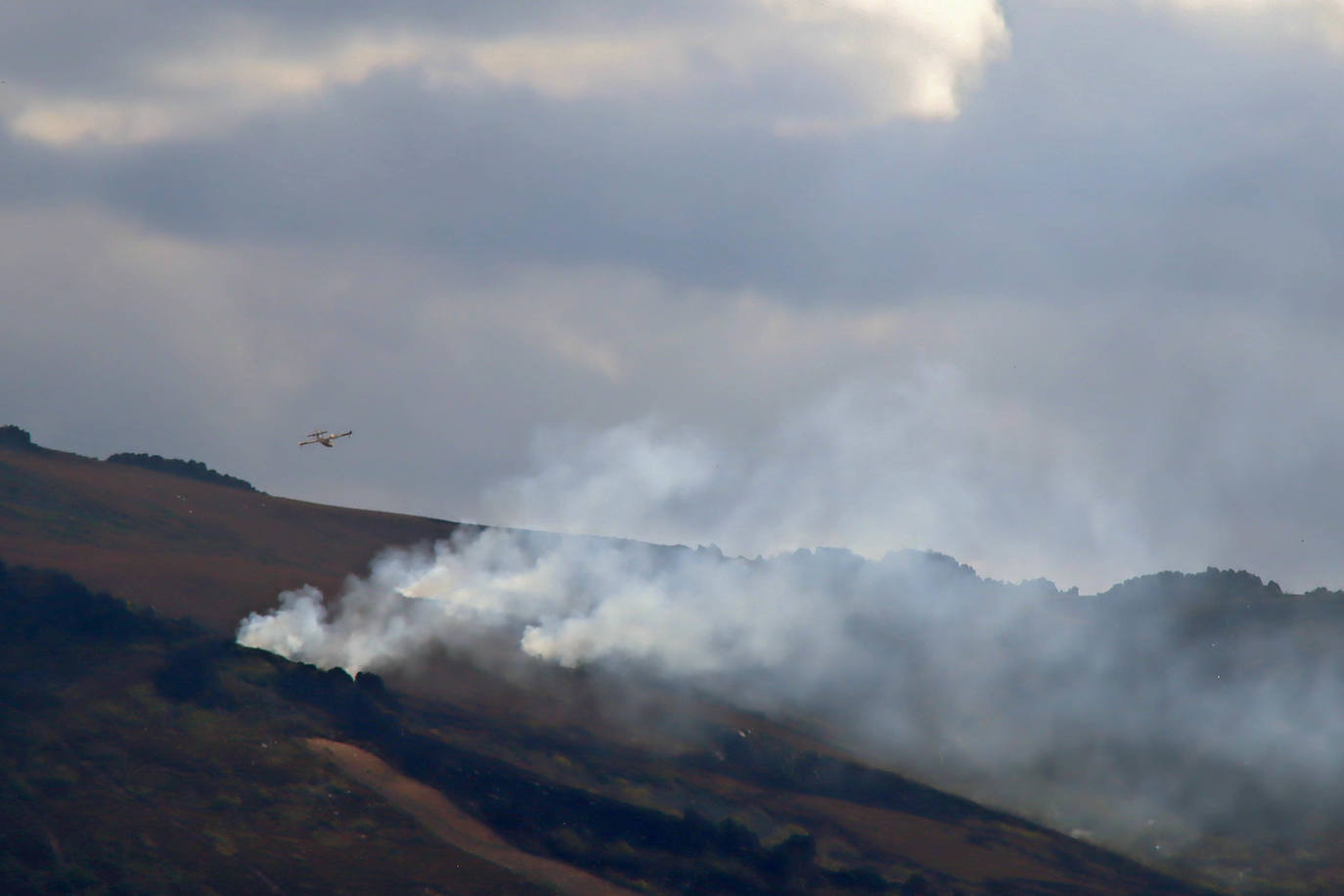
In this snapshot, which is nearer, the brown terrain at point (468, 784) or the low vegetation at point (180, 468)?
the brown terrain at point (468, 784)

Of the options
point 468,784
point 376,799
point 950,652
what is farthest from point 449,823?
point 950,652

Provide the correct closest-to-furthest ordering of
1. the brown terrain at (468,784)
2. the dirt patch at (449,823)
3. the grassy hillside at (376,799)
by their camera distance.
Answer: the grassy hillside at (376,799) → the brown terrain at (468,784) → the dirt patch at (449,823)

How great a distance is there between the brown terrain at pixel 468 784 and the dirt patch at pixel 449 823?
127 mm

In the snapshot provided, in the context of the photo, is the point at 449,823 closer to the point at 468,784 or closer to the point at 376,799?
the point at 376,799

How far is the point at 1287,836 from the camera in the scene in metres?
95.1

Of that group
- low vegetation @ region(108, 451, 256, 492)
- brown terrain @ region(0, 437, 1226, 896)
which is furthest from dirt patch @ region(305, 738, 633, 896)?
low vegetation @ region(108, 451, 256, 492)

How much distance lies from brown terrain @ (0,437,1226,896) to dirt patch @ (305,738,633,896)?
127 mm

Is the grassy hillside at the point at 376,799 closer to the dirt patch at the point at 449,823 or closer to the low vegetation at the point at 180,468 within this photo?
the dirt patch at the point at 449,823

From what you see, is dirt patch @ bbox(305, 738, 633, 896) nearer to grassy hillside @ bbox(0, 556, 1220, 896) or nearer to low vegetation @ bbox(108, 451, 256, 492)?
grassy hillside @ bbox(0, 556, 1220, 896)

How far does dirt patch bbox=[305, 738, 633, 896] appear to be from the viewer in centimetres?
7288

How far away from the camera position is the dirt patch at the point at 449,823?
7288cm

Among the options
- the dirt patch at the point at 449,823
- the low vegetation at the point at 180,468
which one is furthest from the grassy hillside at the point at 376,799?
the low vegetation at the point at 180,468

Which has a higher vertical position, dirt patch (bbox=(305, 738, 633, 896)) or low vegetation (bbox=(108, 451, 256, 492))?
low vegetation (bbox=(108, 451, 256, 492))

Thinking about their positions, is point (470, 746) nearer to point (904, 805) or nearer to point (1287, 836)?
point (904, 805)
